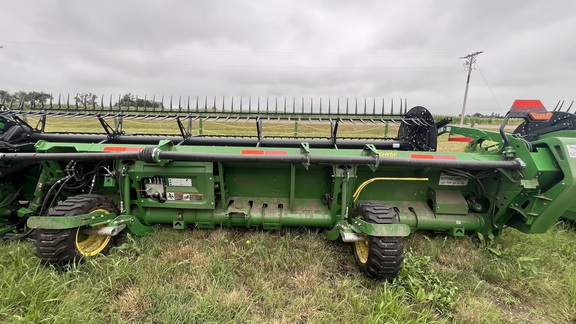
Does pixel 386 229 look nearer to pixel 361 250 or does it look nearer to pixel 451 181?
pixel 361 250

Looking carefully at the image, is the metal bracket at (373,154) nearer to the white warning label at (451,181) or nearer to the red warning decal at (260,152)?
the red warning decal at (260,152)

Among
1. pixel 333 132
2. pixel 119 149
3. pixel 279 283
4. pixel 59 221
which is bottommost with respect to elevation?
pixel 279 283

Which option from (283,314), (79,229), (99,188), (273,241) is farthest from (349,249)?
(99,188)

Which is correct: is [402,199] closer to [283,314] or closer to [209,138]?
[283,314]

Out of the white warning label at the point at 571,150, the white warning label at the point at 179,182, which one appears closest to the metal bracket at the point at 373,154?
the white warning label at the point at 571,150

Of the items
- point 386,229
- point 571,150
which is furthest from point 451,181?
point 386,229

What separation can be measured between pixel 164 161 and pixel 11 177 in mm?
2318

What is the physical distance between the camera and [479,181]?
329cm

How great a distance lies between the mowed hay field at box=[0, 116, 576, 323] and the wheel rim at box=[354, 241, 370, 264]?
7.3 inches

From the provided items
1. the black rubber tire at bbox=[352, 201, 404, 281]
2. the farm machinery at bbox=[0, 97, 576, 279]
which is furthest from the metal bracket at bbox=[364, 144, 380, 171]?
the black rubber tire at bbox=[352, 201, 404, 281]

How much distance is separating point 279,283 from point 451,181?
2617 millimetres

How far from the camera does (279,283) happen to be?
8.76 feet

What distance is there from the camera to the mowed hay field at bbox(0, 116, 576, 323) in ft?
7.42

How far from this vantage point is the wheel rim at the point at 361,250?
286 centimetres
